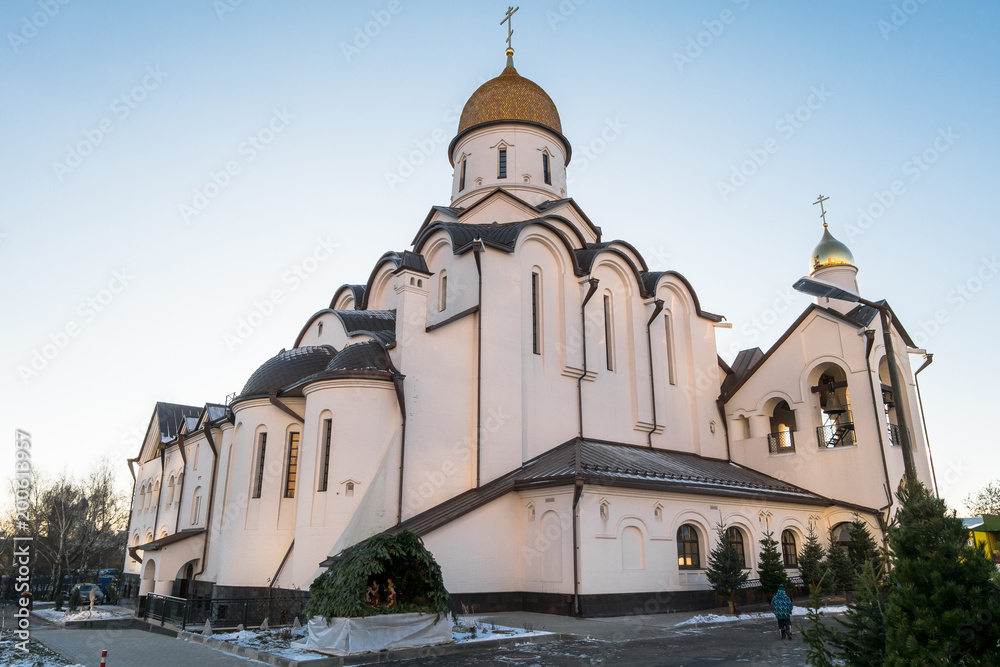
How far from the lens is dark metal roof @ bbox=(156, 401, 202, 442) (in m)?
27.4

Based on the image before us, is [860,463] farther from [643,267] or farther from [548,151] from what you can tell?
[548,151]

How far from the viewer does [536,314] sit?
17.9 metres

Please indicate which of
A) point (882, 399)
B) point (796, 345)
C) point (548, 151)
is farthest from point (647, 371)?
point (548, 151)

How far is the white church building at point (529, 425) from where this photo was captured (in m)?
14.4

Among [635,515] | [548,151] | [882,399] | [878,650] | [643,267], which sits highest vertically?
[548,151]

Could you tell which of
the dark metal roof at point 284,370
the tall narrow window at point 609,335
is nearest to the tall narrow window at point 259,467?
the dark metal roof at point 284,370

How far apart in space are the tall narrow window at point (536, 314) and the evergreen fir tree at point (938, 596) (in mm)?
12278

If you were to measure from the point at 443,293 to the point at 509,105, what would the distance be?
900cm

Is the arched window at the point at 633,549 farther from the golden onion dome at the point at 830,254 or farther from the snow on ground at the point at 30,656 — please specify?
the golden onion dome at the point at 830,254

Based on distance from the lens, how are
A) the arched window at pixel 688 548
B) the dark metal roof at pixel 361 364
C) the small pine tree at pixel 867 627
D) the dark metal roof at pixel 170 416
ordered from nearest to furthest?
1. the small pine tree at pixel 867 627
2. the dark metal roof at pixel 361 364
3. the arched window at pixel 688 548
4. the dark metal roof at pixel 170 416

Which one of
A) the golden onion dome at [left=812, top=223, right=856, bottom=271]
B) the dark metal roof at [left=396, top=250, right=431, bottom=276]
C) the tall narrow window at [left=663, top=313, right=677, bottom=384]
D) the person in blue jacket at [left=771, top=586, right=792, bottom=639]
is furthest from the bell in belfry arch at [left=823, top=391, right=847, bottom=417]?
the dark metal roof at [left=396, top=250, right=431, bottom=276]

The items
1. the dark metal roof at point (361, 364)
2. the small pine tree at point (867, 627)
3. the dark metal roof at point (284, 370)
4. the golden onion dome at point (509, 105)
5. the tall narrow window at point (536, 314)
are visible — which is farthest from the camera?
the golden onion dome at point (509, 105)

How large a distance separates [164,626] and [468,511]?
21.8 feet

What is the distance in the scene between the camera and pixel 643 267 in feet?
71.3
